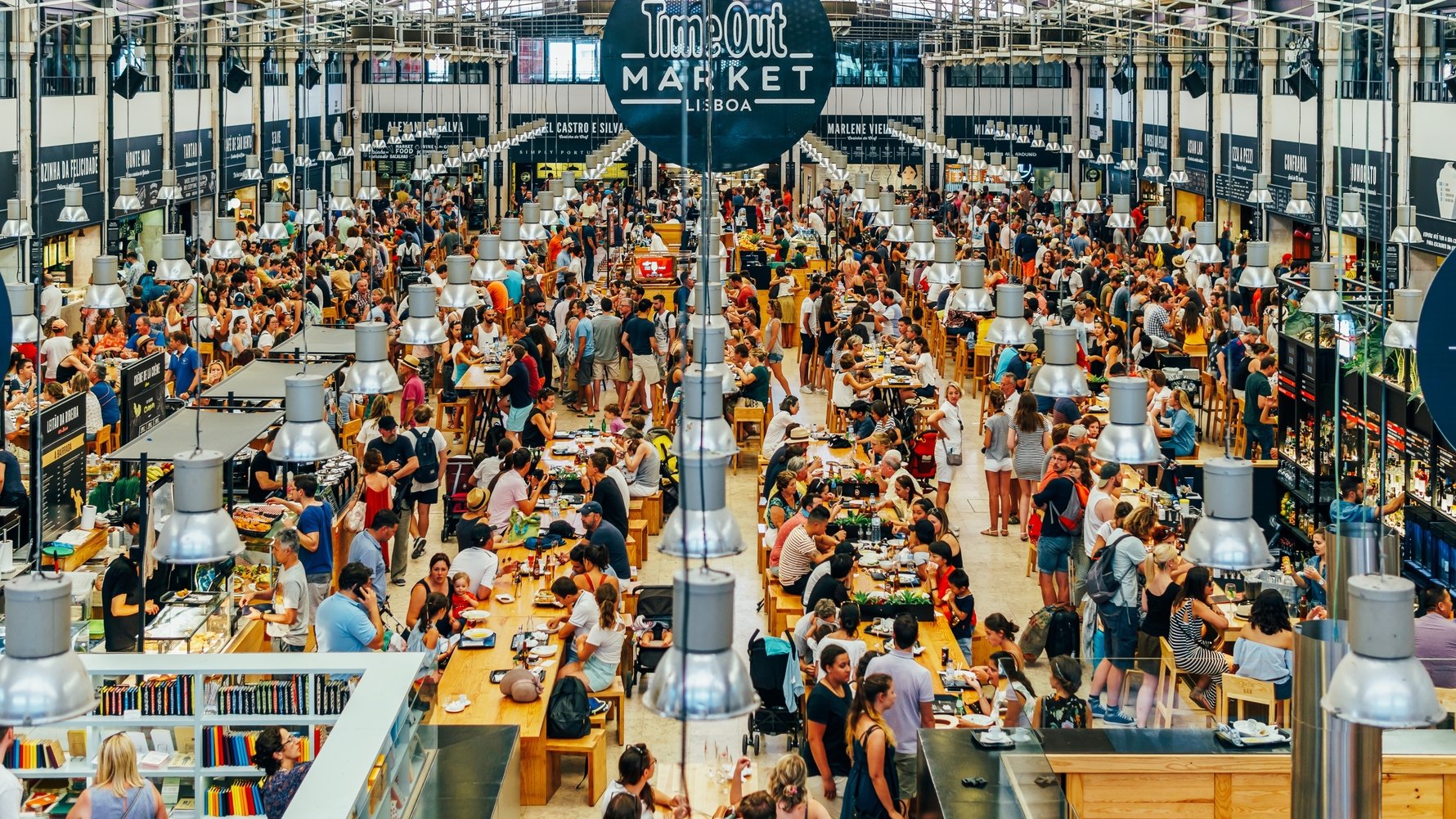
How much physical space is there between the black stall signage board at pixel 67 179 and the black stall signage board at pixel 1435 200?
579 inches

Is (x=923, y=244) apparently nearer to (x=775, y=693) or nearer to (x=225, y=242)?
(x=225, y=242)

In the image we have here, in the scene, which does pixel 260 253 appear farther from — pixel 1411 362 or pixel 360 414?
pixel 1411 362

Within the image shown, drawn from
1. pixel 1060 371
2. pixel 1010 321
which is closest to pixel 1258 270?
pixel 1010 321

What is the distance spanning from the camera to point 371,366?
1048 centimetres

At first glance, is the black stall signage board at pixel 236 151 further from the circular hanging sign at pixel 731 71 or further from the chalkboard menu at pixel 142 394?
the circular hanging sign at pixel 731 71

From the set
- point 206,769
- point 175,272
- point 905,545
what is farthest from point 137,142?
point 206,769

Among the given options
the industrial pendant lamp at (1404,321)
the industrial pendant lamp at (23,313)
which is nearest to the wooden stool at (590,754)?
the industrial pendant lamp at (1404,321)

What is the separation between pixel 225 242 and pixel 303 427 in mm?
7826

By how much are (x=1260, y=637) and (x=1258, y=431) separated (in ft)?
21.3

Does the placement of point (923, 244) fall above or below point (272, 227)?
below

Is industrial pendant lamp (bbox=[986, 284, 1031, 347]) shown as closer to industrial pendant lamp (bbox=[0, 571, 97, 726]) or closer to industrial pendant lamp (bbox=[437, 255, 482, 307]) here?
industrial pendant lamp (bbox=[437, 255, 482, 307])

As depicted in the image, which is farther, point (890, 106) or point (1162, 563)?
point (890, 106)

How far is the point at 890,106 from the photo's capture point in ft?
148

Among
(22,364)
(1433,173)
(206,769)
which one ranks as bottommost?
(206,769)
